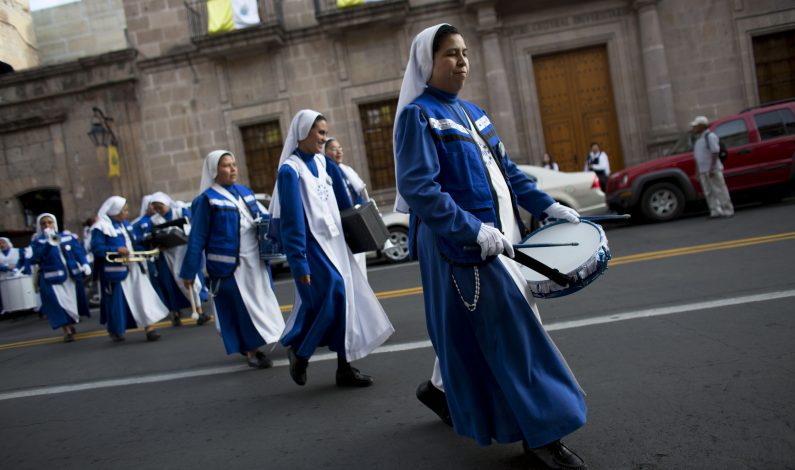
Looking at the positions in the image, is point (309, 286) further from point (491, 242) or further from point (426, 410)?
point (491, 242)

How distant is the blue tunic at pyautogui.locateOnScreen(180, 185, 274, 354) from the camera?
230 inches

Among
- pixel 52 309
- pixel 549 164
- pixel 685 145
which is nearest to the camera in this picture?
pixel 52 309

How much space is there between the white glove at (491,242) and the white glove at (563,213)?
54 centimetres

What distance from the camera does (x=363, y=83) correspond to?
62.1ft

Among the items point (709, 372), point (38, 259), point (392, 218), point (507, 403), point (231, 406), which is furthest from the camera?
point (392, 218)

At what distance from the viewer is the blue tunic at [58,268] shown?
388 inches

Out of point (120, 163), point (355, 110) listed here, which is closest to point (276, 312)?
point (355, 110)

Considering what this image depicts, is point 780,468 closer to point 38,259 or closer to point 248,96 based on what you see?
point 38,259

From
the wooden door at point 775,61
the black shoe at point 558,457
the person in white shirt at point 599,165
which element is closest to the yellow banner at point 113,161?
the person in white shirt at point 599,165

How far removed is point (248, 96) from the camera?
19438mm

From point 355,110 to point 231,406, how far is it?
15.0m

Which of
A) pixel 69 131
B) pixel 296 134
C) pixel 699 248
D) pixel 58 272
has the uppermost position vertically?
pixel 69 131

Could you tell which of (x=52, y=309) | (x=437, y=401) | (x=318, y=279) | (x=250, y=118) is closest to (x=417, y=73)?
(x=437, y=401)

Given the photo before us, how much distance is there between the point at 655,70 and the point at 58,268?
15149 mm
